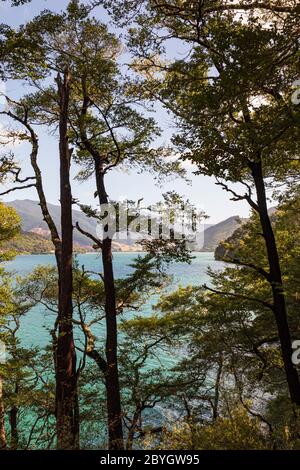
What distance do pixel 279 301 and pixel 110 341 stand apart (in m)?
4.42

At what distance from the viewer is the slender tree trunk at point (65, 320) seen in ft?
22.4

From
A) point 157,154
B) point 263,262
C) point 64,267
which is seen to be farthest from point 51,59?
point 263,262

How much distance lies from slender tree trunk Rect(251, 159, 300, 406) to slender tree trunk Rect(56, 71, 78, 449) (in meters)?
4.27

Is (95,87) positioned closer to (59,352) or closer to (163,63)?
(163,63)

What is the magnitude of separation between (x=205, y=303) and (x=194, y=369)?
3.73 meters

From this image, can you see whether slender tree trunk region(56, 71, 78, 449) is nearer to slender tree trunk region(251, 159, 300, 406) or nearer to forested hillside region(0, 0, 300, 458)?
forested hillside region(0, 0, 300, 458)

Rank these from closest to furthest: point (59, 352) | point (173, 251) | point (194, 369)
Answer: point (59, 352), point (173, 251), point (194, 369)

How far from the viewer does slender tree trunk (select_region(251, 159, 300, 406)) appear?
7.00m

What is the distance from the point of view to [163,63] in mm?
8656

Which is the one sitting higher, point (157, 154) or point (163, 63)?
point (163, 63)

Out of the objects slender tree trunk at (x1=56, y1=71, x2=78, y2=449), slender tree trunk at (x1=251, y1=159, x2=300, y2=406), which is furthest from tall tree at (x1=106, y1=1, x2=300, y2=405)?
slender tree trunk at (x1=56, y1=71, x2=78, y2=449)

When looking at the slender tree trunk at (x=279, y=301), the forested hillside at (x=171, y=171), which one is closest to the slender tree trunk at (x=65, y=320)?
the forested hillside at (x=171, y=171)

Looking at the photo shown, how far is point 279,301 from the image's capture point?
7297 mm

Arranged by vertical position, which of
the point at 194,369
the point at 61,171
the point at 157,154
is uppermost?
the point at 157,154
